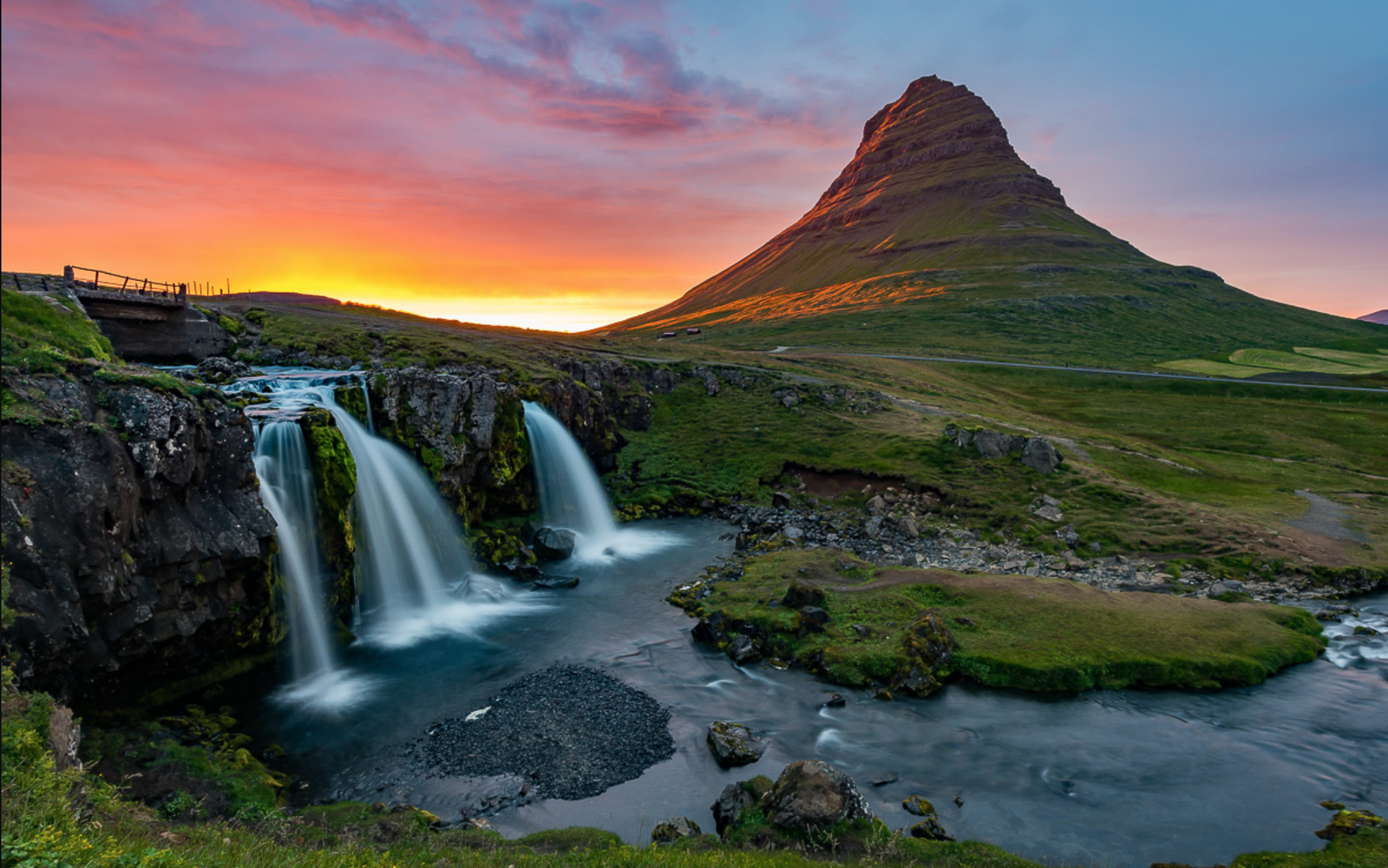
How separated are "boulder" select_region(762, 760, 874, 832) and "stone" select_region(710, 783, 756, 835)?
0.65 metres

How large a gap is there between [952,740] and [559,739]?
14.4 meters

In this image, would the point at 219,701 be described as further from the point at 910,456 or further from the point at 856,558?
the point at 910,456

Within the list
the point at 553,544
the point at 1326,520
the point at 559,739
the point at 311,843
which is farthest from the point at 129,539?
the point at 1326,520

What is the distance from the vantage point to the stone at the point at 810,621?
30891mm

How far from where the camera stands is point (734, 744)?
75.5 ft

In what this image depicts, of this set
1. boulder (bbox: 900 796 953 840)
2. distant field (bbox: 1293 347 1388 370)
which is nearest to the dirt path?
boulder (bbox: 900 796 953 840)

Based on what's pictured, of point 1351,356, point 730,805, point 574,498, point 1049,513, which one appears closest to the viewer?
point 730,805

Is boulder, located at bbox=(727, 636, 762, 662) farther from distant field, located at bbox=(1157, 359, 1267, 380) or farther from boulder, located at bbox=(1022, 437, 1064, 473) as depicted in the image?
distant field, located at bbox=(1157, 359, 1267, 380)

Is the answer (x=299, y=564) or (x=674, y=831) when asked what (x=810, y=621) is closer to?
(x=674, y=831)

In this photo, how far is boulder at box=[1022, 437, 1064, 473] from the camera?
178ft

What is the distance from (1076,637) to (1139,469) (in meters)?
36.9

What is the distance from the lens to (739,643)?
30547mm

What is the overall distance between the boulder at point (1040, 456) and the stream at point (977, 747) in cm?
2293

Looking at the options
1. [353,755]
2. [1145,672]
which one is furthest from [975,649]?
[353,755]
